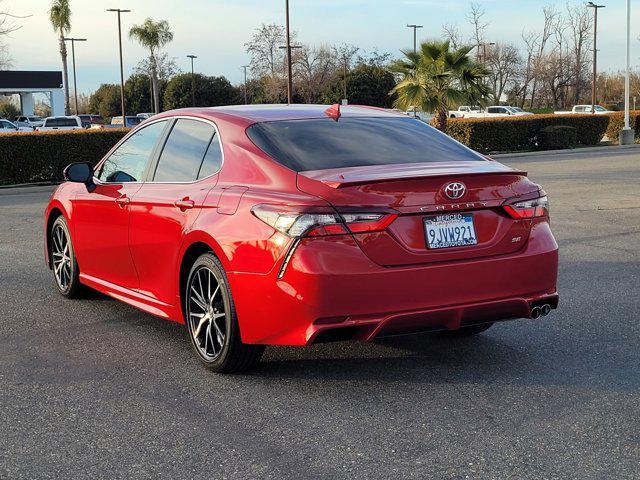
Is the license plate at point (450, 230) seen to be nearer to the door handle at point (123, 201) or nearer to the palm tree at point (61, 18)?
the door handle at point (123, 201)

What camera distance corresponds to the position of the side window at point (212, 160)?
215 inches

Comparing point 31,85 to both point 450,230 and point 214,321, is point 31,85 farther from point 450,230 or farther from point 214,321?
point 450,230

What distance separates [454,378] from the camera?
508cm

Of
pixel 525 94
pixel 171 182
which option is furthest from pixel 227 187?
pixel 525 94

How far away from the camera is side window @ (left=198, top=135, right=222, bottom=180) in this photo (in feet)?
17.9

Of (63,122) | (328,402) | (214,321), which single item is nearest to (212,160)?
(214,321)

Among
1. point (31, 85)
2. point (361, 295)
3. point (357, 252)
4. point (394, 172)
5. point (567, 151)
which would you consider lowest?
point (567, 151)

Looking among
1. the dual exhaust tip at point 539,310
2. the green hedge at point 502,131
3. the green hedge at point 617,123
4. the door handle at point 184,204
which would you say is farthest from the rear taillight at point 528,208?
the green hedge at point 617,123

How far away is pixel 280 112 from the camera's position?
19.1 feet

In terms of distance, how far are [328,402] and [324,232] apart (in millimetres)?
905

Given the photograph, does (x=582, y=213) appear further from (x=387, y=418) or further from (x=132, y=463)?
(x=132, y=463)

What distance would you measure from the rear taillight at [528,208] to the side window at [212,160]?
1756 mm

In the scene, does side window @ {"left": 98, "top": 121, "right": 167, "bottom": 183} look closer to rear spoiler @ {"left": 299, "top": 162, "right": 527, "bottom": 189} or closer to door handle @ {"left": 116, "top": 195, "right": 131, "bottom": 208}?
door handle @ {"left": 116, "top": 195, "right": 131, "bottom": 208}

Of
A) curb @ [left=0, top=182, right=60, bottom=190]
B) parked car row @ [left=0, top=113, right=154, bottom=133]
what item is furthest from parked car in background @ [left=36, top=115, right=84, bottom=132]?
curb @ [left=0, top=182, right=60, bottom=190]
